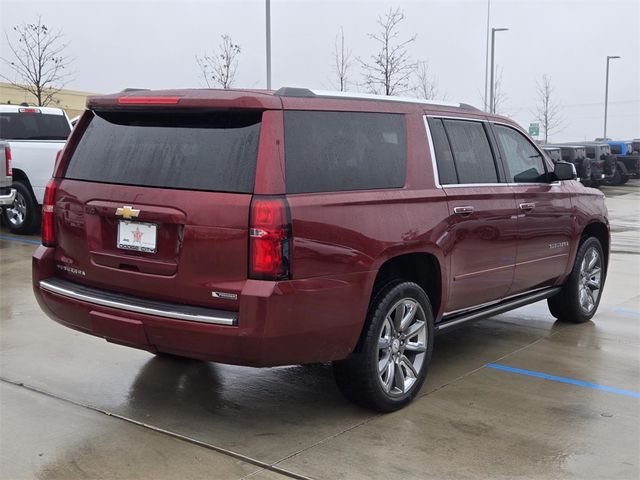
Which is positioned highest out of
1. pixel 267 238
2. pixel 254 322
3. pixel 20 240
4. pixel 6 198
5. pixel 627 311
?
pixel 267 238

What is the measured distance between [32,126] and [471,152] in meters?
9.37

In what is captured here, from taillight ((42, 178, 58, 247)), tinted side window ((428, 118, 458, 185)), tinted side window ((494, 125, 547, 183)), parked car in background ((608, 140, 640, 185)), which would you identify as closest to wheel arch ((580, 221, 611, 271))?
tinted side window ((494, 125, 547, 183))

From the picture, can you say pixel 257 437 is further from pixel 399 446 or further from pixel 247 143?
pixel 247 143

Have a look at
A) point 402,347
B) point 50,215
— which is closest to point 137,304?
point 50,215

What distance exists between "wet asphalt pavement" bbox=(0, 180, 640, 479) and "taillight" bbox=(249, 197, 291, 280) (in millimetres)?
Answer: 1009

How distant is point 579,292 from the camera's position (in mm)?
6980

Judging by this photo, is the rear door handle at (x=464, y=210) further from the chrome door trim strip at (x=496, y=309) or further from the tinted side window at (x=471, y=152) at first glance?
the chrome door trim strip at (x=496, y=309)

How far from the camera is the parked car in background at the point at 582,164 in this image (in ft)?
89.0

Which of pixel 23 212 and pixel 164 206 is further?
pixel 23 212

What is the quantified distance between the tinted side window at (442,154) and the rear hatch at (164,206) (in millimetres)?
1550

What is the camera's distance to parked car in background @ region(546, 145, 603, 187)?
27141 millimetres

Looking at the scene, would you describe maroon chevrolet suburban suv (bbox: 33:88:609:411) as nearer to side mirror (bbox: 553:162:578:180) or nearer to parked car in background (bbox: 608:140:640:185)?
side mirror (bbox: 553:162:578:180)

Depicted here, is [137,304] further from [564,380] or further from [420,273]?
[564,380]

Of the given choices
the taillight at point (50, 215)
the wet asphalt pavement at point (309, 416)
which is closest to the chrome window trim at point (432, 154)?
the wet asphalt pavement at point (309, 416)
